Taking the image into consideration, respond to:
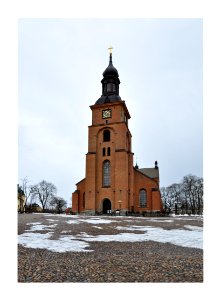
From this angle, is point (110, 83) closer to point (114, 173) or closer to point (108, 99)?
point (108, 99)

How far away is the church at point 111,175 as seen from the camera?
37219 millimetres

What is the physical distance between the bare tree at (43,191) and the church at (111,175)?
31.3 meters

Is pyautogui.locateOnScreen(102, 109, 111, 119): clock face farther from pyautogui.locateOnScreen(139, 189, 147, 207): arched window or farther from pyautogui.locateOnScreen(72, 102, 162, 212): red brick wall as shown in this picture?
pyautogui.locateOnScreen(139, 189, 147, 207): arched window

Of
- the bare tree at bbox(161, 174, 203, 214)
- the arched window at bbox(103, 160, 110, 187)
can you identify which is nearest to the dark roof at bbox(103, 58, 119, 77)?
the arched window at bbox(103, 160, 110, 187)

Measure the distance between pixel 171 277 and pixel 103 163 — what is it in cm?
3387

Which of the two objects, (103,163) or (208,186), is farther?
(103,163)

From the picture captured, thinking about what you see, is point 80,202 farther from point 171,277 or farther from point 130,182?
point 171,277

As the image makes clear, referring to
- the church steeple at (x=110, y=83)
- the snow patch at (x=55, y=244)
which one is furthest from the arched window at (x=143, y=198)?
the snow patch at (x=55, y=244)

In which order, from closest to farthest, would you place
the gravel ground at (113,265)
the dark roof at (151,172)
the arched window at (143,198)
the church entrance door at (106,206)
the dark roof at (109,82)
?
the gravel ground at (113,265) → the church entrance door at (106,206) → the arched window at (143,198) → the dark roof at (109,82) → the dark roof at (151,172)

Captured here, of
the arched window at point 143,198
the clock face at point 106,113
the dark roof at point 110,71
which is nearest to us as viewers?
the arched window at point 143,198

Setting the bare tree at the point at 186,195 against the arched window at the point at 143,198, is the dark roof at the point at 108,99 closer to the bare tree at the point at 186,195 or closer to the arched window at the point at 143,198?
the arched window at the point at 143,198

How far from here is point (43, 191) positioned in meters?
73.5

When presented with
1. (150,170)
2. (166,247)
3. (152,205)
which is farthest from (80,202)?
(166,247)

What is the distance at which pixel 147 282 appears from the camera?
522 centimetres
